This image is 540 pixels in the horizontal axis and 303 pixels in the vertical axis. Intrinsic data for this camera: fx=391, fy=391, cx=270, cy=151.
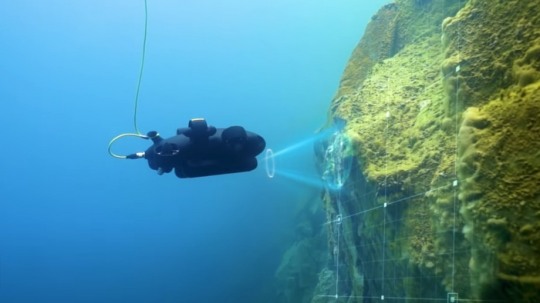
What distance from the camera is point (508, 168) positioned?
2527 millimetres

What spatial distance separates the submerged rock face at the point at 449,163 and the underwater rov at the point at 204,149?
1.59 meters

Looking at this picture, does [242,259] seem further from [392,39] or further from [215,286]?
[392,39]

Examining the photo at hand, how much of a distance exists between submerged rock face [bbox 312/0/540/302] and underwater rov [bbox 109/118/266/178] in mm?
1587

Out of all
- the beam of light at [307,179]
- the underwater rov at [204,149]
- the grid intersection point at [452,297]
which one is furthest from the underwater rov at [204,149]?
the beam of light at [307,179]

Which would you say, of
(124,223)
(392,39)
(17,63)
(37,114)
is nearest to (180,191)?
(124,223)

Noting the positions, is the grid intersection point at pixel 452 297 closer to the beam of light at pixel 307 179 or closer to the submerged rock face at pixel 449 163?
the submerged rock face at pixel 449 163

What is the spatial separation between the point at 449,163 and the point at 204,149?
2.36m

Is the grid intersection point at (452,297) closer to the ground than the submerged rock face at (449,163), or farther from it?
closer to the ground

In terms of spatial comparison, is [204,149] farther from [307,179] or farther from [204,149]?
[307,179]

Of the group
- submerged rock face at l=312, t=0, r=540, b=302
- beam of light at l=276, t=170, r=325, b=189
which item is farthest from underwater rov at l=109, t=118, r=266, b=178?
beam of light at l=276, t=170, r=325, b=189

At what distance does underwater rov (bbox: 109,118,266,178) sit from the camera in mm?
4016

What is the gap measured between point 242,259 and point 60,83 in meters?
40.9

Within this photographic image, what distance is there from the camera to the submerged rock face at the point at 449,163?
248 centimetres

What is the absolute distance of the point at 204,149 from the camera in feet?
13.5
